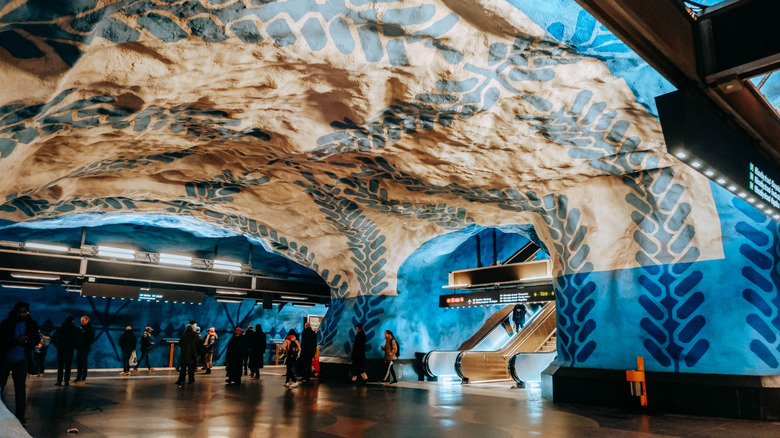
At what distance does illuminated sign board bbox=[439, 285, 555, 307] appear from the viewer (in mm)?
12461

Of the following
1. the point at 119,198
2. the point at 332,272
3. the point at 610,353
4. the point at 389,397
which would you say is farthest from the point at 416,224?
the point at 119,198

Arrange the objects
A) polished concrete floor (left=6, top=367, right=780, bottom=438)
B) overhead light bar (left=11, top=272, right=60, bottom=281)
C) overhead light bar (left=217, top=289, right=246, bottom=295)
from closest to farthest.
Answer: polished concrete floor (left=6, top=367, right=780, bottom=438) → overhead light bar (left=11, top=272, right=60, bottom=281) → overhead light bar (left=217, top=289, right=246, bottom=295)

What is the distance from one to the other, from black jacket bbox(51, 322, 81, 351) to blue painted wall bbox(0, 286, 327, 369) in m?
9.27

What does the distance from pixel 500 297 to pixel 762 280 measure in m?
6.94

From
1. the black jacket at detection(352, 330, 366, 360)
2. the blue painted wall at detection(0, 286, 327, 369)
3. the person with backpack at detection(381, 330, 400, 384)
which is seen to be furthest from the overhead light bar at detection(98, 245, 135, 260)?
the person with backpack at detection(381, 330, 400, 384)

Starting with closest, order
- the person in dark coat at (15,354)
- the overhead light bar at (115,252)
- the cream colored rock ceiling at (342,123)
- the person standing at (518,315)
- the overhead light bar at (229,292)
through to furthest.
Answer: the cream colored rock ceiling at (342,123), the person in dark coat at (15,354), the overhead light bar at (115,252), the person standing at (518,315), the overhead light bar at (229,292)

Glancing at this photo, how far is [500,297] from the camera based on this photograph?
43.8 feet

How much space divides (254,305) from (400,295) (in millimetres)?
11778

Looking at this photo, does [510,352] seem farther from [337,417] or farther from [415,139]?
[337,417]

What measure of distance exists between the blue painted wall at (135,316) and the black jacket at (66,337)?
9.27 m

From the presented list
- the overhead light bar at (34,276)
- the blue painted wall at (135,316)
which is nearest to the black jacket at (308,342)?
the overhead light bar at (34,276)

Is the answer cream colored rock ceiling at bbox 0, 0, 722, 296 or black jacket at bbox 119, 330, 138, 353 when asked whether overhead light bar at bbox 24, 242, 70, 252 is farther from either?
cream colored rock ceiling at bbox 0, 0, 722, 296

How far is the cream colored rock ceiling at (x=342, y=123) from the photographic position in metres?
4.84

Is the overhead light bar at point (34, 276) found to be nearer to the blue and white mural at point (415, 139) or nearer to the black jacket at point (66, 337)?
the blue and white mural at point (415, 139)
